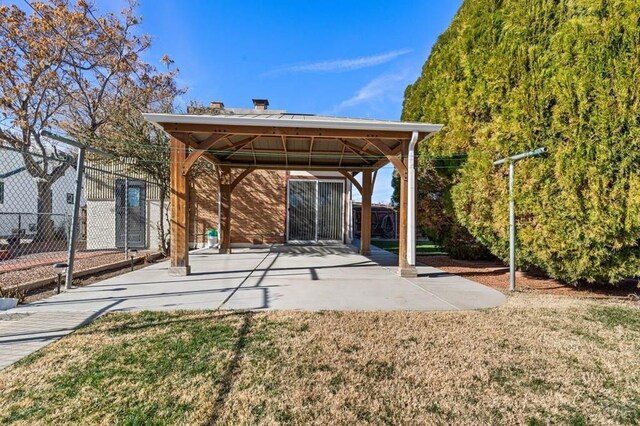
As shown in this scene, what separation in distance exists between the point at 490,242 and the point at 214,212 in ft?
29.7

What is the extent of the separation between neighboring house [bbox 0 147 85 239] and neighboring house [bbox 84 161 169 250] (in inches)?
31.3

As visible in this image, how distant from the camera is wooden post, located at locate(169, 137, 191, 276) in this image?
671 centimetres

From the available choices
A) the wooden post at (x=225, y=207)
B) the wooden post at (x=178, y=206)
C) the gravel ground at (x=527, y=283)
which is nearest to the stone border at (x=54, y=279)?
the wooden post at (x=178, y=206)

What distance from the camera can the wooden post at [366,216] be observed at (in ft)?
35.0

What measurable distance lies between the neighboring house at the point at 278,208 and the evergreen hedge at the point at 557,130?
6411 millimetres

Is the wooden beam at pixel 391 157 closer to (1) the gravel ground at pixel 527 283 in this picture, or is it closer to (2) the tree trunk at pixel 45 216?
(1) the gravel ground at pixel 527 283

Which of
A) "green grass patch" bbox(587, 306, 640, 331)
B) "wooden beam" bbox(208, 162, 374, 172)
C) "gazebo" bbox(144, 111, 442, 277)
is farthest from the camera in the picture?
"wooden beam" bbox(208, 162, 374, 172)

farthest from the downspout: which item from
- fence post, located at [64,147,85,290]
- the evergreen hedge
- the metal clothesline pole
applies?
fence post, located at [64,147,85,290]

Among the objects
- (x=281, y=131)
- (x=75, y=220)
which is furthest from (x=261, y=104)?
(x=75, y=220)

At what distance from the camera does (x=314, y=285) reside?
596 centimetres

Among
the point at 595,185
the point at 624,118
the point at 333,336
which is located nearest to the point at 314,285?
the point at 333,336

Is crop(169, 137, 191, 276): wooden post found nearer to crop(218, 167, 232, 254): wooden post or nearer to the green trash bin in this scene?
crop(218, 167, 232, 254): wooden post

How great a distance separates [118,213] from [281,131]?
26.0 feet

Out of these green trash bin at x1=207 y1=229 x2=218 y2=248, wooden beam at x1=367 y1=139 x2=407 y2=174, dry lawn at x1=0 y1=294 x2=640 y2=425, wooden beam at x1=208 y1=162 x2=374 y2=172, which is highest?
wooden beam at x1=208 y1=162 x2=374 y2=172
